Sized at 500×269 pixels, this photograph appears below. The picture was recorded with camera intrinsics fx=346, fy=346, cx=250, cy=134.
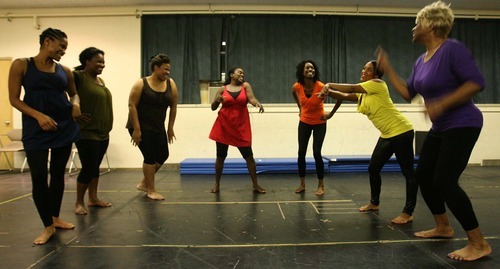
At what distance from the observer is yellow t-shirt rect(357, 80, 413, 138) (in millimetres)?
2932

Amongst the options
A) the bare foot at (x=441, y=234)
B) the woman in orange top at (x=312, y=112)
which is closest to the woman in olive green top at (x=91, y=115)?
the woman in orange top at (x=312, y=112)

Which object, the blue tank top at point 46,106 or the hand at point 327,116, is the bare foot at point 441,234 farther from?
the blue tank top at point 46,106

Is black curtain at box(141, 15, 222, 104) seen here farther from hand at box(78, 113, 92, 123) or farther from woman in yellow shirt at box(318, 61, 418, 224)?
woman in yellow shirt at box(318, 61, 418, 224)

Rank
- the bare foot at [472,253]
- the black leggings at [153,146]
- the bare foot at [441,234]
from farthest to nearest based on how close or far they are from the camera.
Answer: the black leggings at [153,146] < the bare foot at [441,234] < the bare foot at [472,253]

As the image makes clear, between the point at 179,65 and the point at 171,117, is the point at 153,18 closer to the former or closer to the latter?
the point at 179,65

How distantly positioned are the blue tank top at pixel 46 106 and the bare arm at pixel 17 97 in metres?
0.04

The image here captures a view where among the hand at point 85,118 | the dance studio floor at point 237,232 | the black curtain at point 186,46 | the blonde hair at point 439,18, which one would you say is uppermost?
the black curtain at point 186,46

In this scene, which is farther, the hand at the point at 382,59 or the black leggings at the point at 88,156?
the black leggings at the point at 88,156

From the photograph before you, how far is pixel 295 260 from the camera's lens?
6.68ft

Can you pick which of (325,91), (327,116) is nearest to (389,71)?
(325,91)

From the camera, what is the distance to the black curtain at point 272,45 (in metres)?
6.68

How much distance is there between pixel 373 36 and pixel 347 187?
3.72 metres

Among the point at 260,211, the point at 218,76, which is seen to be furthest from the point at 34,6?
the point at 260,211

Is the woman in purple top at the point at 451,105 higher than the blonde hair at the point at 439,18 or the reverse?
the reverse
